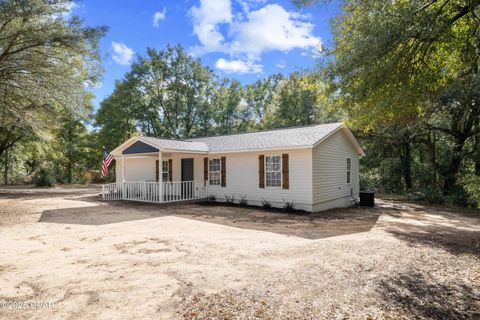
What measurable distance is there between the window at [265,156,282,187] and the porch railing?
3.68 m

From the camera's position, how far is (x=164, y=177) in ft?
51.4

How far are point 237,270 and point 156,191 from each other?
32.2ft

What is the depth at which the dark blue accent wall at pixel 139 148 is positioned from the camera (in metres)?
13.2

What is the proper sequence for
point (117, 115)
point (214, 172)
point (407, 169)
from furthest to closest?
1. point (117, 115)
2. point (407, 169)
3. point (214, 172)

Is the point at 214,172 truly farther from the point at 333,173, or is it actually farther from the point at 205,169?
the point at 333,173

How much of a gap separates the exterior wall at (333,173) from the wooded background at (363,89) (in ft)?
3.96

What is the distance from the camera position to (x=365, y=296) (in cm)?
354

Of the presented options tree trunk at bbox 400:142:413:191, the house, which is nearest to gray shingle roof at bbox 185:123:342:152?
the house

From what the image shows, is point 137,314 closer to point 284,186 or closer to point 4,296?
point 4,296

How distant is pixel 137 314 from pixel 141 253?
7.99 ft

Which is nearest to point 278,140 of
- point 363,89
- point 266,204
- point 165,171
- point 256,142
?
point 256,142

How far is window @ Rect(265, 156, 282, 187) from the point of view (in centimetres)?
1177

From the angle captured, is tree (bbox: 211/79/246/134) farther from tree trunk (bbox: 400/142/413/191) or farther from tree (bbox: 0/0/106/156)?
tree (bbox: 0/0/106/156)

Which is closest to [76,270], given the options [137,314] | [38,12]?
[137,314]
